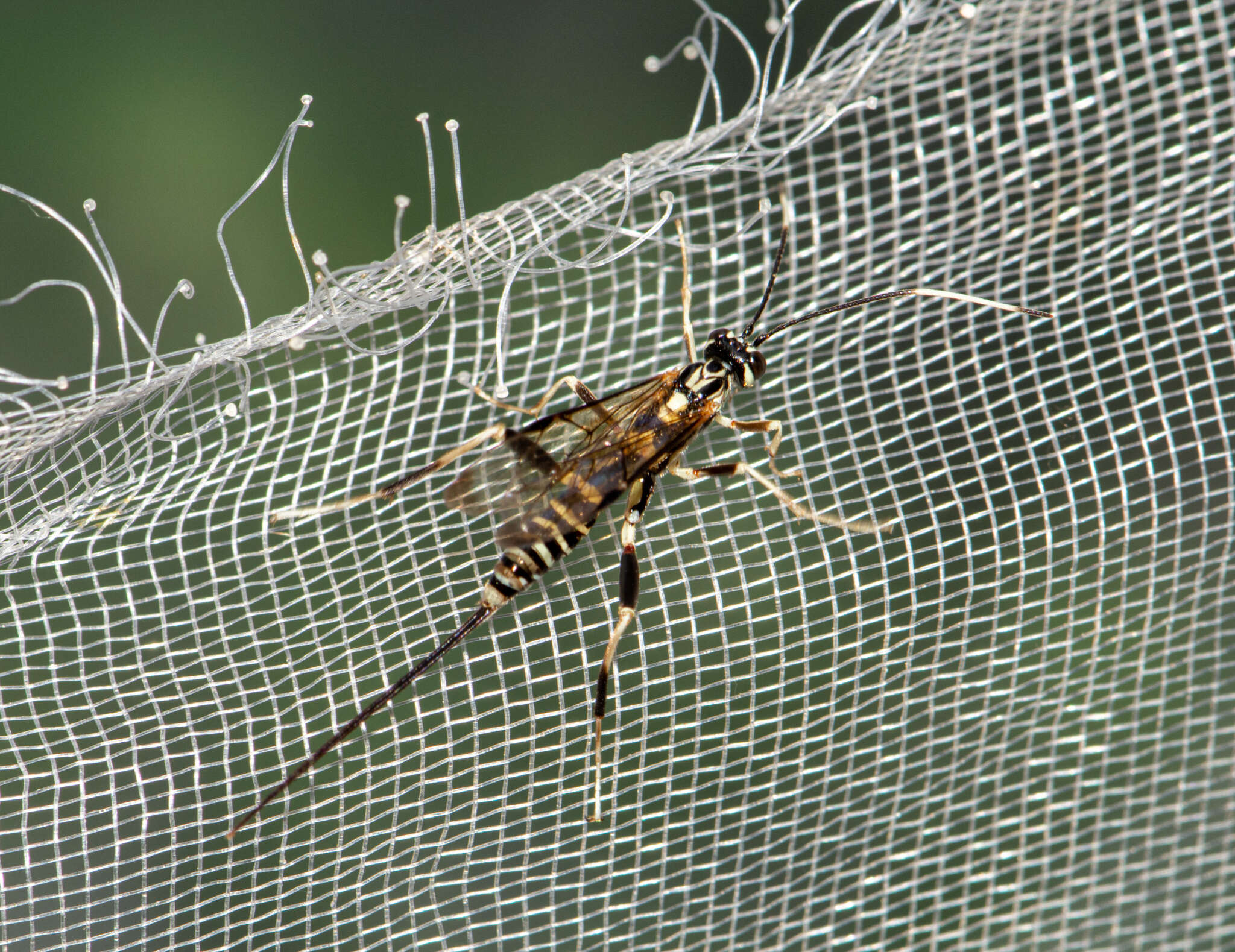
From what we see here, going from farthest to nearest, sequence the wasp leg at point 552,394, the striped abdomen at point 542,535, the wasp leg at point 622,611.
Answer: the wasp leg at point 552,394
the wasp leg at point 622,611
the striped abdomen at point 542,535

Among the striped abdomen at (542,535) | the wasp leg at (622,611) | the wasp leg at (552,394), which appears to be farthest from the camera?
the wasp leg at (552,394)

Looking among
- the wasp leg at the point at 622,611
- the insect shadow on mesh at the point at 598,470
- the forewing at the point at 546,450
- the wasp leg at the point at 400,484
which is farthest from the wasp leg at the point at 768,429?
the wasp leg at the point at 400,484

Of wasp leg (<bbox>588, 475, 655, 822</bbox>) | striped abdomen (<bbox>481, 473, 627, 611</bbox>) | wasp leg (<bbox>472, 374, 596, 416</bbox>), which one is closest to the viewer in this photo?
striped abdomen (<bbox>481, 473, 627, 611</bbox>)

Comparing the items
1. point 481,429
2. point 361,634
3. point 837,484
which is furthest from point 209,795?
point 837,484

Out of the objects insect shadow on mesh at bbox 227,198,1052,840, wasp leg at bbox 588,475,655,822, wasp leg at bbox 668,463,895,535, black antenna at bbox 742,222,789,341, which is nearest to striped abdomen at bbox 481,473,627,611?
insect shadow on mesh at bbox 227,198,1052,840

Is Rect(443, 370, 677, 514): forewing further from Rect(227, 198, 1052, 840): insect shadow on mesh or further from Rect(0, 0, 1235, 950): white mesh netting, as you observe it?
Rect(0, 0, 1235, 950): white mesh netting

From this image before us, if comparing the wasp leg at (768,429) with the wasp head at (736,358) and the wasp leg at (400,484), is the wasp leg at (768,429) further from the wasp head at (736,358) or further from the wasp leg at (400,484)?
the wasp leg at (400,484)

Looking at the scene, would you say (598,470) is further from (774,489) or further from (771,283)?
(771,283)
